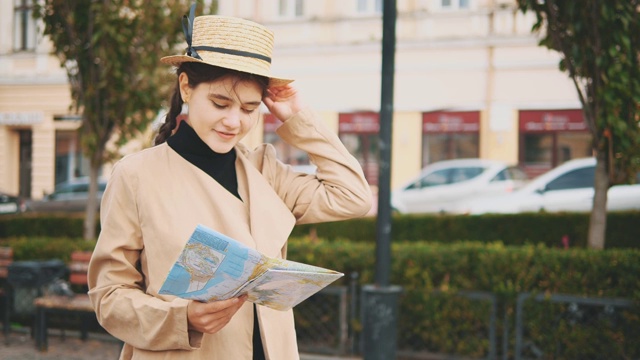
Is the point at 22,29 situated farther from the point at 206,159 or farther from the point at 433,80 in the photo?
Answer: the point at 206,159

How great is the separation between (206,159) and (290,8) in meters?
22.3

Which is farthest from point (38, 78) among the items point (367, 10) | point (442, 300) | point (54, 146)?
point (442, 300)

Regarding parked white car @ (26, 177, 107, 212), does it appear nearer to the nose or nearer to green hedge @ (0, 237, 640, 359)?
green hedge @ (0, 237, 640, 359)

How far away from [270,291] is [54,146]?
87.5 feet

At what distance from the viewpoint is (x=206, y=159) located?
2326 mm

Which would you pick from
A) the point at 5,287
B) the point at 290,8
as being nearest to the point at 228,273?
the point at 5,287

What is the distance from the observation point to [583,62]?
269 inches

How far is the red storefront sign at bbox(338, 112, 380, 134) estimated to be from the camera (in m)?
23.2

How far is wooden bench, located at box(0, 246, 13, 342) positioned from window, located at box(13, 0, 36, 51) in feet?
64.8

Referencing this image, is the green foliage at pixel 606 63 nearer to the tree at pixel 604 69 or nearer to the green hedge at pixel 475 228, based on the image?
the tree at pixel 604 69

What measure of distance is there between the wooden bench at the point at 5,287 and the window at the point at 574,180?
989 centimetres

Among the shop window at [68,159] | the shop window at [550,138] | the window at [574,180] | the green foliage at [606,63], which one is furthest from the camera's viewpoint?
the shop window at [68,159]

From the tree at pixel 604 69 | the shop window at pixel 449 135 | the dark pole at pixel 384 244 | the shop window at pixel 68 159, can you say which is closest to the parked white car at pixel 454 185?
the shop window at pixel 449 135

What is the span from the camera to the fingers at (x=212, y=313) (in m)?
2.03
